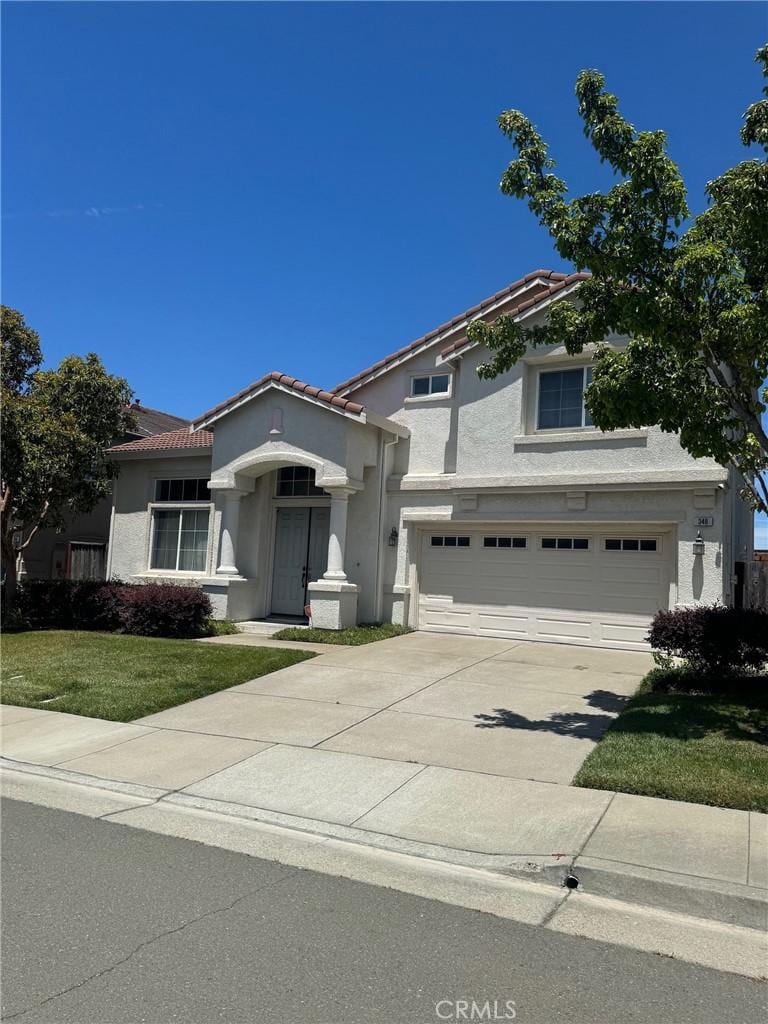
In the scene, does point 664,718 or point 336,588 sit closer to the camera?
point 664,718

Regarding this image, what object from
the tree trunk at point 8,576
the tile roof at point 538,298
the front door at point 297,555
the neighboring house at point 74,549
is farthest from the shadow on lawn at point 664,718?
the neighboring house at point 74,549

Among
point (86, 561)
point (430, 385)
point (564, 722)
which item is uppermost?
point (430, 385)

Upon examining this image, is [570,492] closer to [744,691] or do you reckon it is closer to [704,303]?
[744,691]

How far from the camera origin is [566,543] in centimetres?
1423

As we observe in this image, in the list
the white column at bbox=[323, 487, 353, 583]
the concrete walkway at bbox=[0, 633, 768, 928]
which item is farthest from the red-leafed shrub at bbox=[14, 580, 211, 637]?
the concrete walkway at bbox=[0, 633, 768, 928]

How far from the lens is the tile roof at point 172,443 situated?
58.1ft

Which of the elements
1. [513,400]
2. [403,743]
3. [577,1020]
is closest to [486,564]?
[513,400]

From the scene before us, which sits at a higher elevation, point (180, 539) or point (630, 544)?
point (630, 544)

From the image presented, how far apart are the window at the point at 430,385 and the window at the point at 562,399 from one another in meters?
2.25

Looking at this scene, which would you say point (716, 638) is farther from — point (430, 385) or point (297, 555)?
point (297, 555)

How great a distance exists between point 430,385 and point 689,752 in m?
10.6

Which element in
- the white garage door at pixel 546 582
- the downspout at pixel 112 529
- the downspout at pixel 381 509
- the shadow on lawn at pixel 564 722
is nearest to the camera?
the shadow on lawn at pixel 564 722

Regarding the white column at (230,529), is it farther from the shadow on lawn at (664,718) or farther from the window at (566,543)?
the shadow on lawn at (664,718)

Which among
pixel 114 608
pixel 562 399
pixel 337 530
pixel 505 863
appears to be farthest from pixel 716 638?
pixel 114 608
